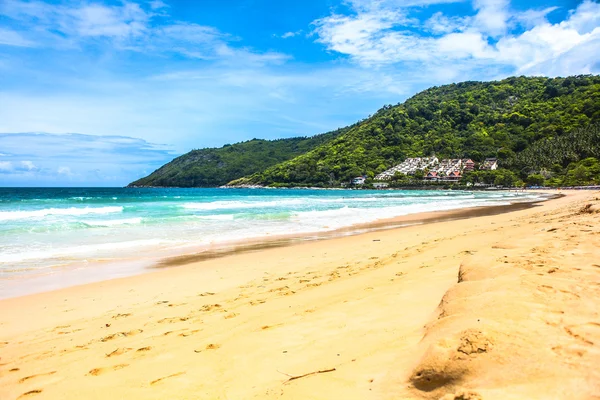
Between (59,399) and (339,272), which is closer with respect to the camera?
(59,399)

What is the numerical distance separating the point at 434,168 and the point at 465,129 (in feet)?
78.5

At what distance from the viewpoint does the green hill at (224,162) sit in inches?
6348

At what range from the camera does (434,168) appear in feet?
367

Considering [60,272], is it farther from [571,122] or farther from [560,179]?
[571,122]

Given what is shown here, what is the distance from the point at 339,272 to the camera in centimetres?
735

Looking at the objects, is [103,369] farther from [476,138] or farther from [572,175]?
[476,138]

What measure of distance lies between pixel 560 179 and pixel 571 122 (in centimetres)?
2964

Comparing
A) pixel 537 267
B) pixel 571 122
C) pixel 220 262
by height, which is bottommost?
pixel 220 262

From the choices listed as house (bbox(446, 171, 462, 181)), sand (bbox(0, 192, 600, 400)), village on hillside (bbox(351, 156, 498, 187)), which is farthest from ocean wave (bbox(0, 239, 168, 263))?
house (bbox(446, 171, 462, 181))

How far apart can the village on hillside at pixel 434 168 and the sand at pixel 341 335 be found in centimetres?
10454

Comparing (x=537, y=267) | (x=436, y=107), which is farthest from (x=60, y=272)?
(x=436, y=107)

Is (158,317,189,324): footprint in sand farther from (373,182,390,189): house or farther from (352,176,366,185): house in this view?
(352,176,366,185): house

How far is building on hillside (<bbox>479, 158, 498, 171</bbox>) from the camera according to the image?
99938 mm

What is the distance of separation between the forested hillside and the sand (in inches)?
3971
